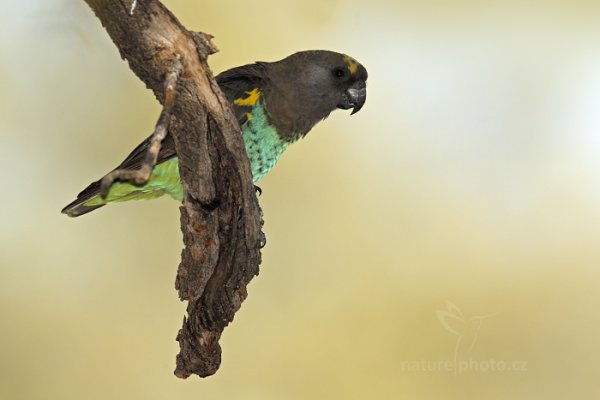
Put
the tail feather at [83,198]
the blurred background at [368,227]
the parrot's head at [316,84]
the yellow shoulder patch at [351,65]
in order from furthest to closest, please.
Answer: the blurred background at [368,227] → the yellow shoulder patch at [351,65] → the parrot's head at [316,84] → the tail feather at [83,198]

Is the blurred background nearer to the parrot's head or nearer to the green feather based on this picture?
the parrot's head

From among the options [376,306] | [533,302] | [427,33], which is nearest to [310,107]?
[427,33]

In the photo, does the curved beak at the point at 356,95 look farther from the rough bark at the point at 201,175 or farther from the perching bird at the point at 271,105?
the rough bark at the point at 201,175

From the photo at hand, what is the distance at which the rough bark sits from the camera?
2.00 metres

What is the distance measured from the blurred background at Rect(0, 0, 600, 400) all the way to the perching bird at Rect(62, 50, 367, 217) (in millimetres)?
710

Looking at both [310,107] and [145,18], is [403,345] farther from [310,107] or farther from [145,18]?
[145,18]

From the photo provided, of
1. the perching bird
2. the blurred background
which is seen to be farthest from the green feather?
the blurred background

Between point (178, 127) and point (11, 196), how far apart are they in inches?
89.3

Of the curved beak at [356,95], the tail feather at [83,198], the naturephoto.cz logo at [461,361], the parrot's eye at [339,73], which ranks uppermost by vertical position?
the parrot's eye at [339,73]

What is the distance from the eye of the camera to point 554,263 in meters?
4.12

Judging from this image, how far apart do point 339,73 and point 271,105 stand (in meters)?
0.44

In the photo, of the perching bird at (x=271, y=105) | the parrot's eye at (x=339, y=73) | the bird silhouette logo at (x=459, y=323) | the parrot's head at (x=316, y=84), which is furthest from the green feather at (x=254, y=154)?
the bird silhouette logo at (x=459, y=323)

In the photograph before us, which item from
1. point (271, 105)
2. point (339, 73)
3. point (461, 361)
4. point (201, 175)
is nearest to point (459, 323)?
point (461, 361)

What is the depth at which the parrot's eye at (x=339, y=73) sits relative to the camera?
3410 mm
